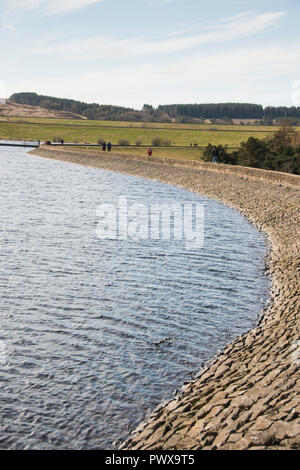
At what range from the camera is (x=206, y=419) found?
898cm

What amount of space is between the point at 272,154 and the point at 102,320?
48.0 metres

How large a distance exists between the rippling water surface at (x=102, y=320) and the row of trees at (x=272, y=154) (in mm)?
26726

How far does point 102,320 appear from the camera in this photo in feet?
47.5

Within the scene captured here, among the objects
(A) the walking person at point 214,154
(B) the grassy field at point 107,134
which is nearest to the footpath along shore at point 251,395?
(A) the walking person at point 214,154

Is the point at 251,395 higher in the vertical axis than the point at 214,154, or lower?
lower

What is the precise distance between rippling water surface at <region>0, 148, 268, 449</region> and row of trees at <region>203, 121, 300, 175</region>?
87.7 ft

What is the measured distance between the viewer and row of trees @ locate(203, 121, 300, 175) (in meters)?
53.2

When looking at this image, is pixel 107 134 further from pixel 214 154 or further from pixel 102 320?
pixel 102 320

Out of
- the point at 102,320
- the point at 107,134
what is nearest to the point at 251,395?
the point at 102,320

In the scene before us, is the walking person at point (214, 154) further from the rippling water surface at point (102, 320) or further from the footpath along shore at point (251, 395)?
the footpath along shore at point (251, 395)

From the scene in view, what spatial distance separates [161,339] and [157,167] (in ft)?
176

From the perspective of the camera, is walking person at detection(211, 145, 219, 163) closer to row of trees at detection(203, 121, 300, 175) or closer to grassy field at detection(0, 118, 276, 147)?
row of trees at detection(203, 121, 300, 175)
